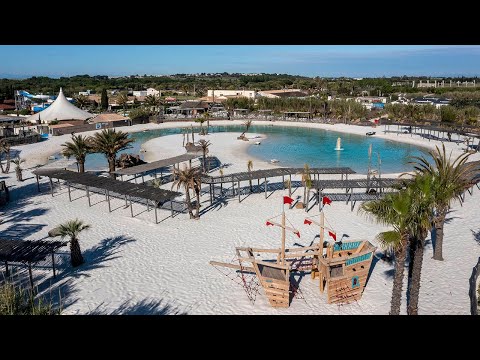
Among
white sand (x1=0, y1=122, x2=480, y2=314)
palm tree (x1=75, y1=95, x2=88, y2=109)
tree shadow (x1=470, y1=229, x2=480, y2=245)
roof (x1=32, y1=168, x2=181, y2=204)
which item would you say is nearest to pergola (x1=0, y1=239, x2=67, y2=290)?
white sand (x1=0, y1=122, x2=480, y2=314)

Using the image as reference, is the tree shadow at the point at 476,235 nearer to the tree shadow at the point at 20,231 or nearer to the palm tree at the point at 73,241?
the palm tree at the point at 73,241

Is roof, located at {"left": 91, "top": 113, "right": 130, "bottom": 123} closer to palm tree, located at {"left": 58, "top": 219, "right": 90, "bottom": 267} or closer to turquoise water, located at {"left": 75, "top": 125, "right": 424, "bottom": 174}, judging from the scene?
turquoise water, located at {"left": 75, "top": 125, "right": 424, "bottom": 174}

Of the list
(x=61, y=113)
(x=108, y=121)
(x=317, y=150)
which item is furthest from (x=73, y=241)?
(x=108, y=121)

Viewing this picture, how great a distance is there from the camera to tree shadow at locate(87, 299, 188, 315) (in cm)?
1045

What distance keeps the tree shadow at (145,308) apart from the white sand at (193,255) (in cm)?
5

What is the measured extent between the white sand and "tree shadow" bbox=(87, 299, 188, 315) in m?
0.05

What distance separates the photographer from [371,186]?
64.3 ft

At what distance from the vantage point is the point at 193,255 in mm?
13953

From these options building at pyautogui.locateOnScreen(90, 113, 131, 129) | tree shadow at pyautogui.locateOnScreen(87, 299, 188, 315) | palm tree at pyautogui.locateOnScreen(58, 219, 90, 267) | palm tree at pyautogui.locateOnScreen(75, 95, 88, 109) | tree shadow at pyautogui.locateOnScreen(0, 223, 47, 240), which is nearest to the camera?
tree shadow at pyautogui.locateOnScreen(87, 299, 188, 315)

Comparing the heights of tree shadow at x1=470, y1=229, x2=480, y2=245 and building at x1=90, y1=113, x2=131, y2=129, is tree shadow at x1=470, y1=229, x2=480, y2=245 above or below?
below

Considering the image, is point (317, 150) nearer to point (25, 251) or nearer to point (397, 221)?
point (397, 221)

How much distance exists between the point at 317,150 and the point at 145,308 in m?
29.5
